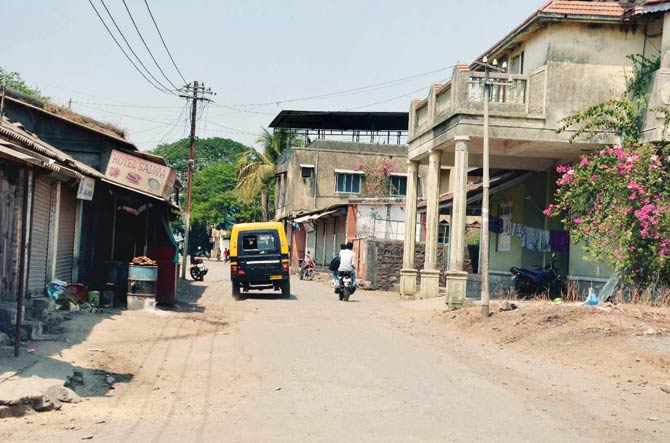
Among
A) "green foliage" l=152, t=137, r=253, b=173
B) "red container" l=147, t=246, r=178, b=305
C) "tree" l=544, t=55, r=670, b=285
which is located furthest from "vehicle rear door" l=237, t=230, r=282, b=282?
"green foliage" l=152, t=137, r=253, b=173

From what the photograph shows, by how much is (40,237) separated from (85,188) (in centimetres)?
132

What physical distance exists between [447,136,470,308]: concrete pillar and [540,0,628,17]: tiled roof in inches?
158

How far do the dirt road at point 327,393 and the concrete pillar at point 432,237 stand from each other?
23.8 ft

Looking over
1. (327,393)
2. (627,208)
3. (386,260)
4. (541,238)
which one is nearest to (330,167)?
(386,260)

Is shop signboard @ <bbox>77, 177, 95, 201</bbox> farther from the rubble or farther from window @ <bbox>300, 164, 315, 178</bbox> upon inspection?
window @ <bbox>300, 164, 315, 178</bbox>

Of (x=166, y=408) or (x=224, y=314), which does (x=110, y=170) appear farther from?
(x=166, y=408)

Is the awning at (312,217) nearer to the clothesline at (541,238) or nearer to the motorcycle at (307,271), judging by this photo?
the motorcycle at (307,271)

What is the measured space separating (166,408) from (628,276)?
12.9 m

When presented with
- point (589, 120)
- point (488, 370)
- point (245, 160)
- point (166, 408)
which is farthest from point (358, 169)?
point (166, 408)

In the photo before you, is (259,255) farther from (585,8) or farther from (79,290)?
(585,8)

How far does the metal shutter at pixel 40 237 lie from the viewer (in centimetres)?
1571

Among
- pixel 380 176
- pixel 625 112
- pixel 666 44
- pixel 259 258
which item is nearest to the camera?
pixel 666 44

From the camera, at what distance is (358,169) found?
48500 mm

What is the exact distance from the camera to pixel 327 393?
9055 millimetres
